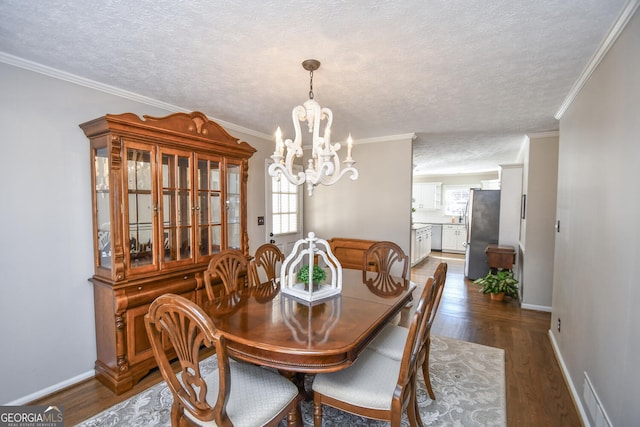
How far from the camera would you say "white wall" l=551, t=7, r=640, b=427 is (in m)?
1.38

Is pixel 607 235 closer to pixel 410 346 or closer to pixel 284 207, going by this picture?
pixel 410 346

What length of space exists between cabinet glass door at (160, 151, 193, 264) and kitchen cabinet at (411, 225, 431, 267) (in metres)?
4.73

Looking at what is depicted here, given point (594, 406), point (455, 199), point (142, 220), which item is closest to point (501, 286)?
point (594, 406)

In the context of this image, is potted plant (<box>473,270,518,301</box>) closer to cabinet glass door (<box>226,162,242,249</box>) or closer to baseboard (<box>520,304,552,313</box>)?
baseboard (<box>520,304,552,313</box>)

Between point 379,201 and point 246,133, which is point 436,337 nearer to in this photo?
point 379,201

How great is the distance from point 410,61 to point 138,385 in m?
3.19

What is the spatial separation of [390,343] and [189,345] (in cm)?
133

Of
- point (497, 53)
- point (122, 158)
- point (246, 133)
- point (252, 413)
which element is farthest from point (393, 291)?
point (246, 133)

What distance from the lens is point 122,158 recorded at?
222cm

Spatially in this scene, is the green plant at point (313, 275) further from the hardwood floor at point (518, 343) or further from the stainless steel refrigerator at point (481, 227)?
the stainless steel refrigerator at point (481, 227)

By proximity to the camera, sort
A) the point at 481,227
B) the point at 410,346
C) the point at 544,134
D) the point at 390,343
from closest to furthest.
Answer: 1. the point at 410,346
2. the point at 390,343
3. the point at 544,134
4. the point at 481,227

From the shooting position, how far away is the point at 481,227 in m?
5.46

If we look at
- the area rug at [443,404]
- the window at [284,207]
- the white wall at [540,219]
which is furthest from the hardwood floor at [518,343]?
the window at [284,207]

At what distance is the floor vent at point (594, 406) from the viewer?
1.61 meters
